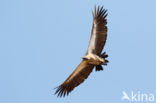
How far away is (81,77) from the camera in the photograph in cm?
1445

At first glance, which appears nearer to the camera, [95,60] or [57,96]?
[95,60]

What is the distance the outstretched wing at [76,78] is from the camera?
14.4 meters

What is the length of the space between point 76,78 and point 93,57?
137 cm

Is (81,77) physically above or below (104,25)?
below

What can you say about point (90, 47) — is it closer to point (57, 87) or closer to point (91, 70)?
point (91, 70)

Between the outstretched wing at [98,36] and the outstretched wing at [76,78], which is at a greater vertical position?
the outstretched wing at [98,36]

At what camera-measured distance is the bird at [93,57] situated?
13852 mm

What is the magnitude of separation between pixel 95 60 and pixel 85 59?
46 centimetres

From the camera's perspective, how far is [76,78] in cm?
1452

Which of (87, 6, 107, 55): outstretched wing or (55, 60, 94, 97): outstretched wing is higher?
(87, 6, 107, 55): outstretched wing

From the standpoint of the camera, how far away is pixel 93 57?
13.8 metres

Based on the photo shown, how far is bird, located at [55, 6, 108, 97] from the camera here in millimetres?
13852

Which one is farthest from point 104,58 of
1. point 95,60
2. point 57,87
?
point 57,87

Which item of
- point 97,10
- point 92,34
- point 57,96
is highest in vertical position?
point 97,10
